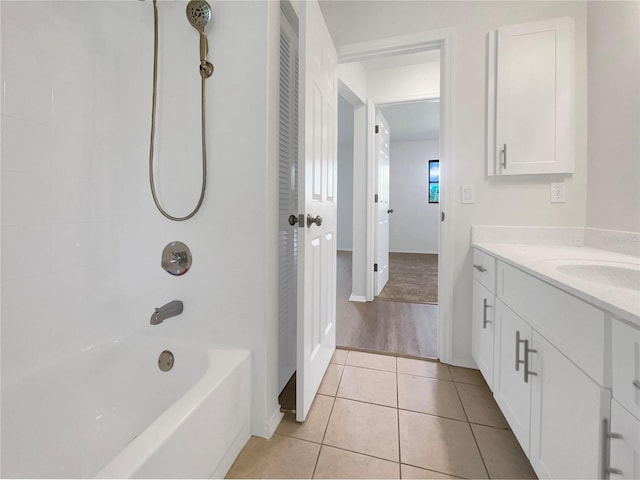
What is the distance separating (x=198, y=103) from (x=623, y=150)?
6.40 ft

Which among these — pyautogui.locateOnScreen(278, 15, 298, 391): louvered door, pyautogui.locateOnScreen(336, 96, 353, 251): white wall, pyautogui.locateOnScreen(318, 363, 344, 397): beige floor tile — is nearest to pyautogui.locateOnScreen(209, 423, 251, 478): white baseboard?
pyautogui.locateOnScreen(278, 15, 298, 391): louvered door

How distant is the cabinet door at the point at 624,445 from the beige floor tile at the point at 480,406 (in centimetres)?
78

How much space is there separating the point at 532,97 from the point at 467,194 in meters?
0.62

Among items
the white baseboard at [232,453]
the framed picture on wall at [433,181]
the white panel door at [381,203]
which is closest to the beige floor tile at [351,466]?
the white baseboard at [232,453]

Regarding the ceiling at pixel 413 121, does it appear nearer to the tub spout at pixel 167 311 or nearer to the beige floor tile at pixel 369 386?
the beige floor tile at pixel 369 386

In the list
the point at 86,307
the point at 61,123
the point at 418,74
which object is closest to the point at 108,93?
the point at 61,123

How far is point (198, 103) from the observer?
1.21m

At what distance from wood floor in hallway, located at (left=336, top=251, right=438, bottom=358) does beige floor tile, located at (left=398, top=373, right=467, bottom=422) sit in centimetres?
29

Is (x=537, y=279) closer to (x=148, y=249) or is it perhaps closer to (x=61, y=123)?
(x=148, y=249)

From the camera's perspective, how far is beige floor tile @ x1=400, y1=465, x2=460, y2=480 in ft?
3.33

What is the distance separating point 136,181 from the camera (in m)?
1.29

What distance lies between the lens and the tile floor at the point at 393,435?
104cm

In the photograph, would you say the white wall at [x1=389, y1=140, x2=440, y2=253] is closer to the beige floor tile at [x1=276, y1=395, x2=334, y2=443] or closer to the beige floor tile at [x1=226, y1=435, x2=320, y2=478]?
the beige floor tile at [x1=276, y1=395, x2=334, y2=443]

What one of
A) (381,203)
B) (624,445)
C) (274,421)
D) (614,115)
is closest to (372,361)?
(274,421)
